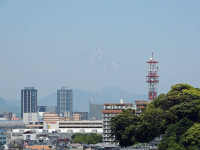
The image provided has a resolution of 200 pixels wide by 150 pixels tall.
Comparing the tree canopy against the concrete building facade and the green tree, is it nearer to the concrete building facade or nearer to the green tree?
the green tree

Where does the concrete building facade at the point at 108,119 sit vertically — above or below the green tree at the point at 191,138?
above

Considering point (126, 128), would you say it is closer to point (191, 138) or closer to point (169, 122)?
point (169, 122)

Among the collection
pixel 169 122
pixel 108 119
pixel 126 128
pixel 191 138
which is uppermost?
pixel 108 119

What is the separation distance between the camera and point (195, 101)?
122 meters

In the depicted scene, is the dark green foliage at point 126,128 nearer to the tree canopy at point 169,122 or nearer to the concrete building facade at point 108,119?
the tree canopy at point 169,122

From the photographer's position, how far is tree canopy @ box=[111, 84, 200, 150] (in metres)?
111

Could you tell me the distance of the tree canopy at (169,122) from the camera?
111 metres

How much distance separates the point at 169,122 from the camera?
412 ft

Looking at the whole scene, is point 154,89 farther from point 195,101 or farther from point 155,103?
point 195,101

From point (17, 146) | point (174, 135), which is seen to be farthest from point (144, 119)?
point (17, 146)

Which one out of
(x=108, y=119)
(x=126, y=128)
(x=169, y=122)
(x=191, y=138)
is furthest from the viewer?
(x=108, y=119)

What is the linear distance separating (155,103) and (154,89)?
104 ft

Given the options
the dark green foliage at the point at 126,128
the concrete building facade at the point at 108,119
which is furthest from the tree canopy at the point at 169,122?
the concrete building facade at the point at 108,119

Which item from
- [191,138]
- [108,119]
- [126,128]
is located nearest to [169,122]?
[126,128]
